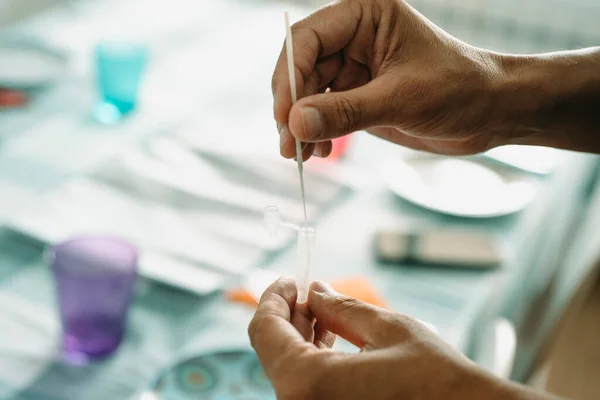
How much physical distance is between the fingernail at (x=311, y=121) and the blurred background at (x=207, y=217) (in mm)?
294

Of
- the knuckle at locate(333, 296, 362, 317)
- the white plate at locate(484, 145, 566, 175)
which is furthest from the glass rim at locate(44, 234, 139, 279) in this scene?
the white plate at locate(484, 145, 566, 175)

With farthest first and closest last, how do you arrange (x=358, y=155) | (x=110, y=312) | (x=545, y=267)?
1. (x=545, y=267)
2. (x=358, y=155)
3. (x=110, y=312)

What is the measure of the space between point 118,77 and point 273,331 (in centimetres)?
89

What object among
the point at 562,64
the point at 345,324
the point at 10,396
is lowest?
the point at 10,396

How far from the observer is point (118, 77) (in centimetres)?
138

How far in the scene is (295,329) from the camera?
64cm

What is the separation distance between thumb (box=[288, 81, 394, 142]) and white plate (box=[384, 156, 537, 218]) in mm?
441

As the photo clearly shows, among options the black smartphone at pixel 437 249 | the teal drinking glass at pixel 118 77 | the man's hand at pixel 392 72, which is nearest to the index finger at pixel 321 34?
the man's hand at pixel 392 72

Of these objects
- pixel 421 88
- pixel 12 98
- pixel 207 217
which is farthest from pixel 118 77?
pixel 421 88

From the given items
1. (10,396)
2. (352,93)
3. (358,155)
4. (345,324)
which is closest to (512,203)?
(358,155)

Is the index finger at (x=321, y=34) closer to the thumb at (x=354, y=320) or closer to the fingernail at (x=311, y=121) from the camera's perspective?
the fingernail at (x=311, y=121)

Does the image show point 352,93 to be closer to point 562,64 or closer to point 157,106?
point 562,64

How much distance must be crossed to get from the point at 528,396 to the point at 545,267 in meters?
1.02

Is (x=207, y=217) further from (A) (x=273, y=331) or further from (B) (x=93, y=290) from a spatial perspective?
(A) (x=273, y=331)
